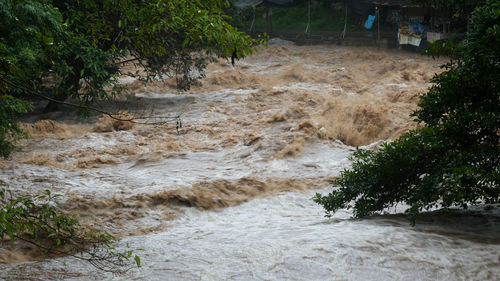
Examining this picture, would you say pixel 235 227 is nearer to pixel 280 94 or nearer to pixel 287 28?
pixel 280 94

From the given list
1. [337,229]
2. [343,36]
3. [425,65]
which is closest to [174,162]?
[337,229]

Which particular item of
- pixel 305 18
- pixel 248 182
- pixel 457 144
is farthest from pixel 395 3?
pixel 457 144

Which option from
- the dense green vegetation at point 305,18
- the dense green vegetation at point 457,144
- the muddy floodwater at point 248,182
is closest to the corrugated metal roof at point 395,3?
the muddy floodwater at point 248,182

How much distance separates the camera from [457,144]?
609 cm

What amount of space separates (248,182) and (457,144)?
551cm

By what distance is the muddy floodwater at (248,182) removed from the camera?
625 centimetres

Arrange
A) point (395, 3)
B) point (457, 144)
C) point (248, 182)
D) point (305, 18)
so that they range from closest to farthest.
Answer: point (457, 144) → point (248, 182) → point (395, 3) → point (305, 18)

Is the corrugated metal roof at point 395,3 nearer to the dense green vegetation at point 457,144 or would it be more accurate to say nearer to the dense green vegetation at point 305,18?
the dense green vegetation at point 305,18

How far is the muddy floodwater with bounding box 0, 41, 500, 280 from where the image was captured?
6254mm

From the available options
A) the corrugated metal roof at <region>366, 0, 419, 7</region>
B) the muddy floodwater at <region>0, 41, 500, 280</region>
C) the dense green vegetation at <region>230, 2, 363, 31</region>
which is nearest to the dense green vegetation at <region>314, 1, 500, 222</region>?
the muddy floodwater at <region>0, 41, 500, 280</region>

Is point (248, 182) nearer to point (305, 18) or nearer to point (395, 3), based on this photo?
point (395, 3)

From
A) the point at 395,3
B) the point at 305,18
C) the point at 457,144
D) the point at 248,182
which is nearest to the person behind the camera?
the point at 457,144

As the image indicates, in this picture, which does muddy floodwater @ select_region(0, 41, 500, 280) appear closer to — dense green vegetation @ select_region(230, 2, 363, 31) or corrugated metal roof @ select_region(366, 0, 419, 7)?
corrugated metal roof @ select_region(366, 0, 419, 7)

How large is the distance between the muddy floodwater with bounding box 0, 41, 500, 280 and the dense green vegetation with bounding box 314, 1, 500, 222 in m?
0.69
